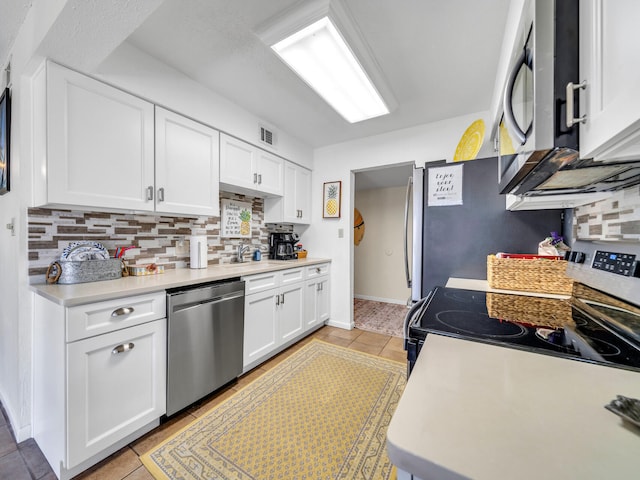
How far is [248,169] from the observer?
2385 millimetres

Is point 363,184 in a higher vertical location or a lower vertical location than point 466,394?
higher

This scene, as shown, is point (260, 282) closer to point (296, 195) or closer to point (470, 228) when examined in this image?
point (296, 195)

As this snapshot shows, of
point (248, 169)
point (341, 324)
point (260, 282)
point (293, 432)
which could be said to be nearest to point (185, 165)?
point (248, 169)

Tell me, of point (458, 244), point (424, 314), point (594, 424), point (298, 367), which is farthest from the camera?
point (298, 367)

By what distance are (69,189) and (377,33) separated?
1927mm

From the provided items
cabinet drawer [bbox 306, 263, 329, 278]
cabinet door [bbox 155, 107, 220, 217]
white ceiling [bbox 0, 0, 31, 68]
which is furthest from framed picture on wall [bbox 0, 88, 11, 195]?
cabinet drawer [bbox 306, 263, 329, 278]

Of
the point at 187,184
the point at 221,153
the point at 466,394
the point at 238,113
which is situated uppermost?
the point at 238,113

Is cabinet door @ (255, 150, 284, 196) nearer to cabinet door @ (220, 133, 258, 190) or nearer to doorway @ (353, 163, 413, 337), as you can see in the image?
cabinet door @ (220, 133, 258, 190)

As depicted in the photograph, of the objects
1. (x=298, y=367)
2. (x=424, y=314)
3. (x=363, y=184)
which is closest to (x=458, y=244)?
(x=424, y=314)

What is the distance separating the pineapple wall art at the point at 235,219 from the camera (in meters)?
2.52

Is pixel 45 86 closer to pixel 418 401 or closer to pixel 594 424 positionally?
pixel 418 401

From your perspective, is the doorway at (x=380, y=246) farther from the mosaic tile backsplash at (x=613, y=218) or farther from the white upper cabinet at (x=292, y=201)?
the mosaic tile backsplash at (x=613, y=218)

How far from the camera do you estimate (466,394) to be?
462 millimetres

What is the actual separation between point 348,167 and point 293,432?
2622mm
